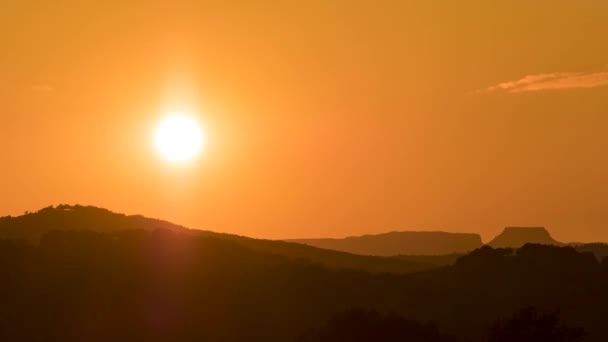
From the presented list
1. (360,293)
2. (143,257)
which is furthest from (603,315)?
(143,257)

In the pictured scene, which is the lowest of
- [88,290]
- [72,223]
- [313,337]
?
[313,337]

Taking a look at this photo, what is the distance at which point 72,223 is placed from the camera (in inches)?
6949

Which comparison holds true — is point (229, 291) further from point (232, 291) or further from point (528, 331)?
point (528, 331)

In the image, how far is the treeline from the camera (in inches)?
4264

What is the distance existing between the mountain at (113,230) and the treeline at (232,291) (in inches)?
1121

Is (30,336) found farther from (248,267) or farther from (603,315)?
(603,315)

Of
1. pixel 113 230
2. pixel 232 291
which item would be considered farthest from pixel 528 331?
pixel 113 230

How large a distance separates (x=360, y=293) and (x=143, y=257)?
23.0 m

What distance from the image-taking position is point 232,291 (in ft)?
398

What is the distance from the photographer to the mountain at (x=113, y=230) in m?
169

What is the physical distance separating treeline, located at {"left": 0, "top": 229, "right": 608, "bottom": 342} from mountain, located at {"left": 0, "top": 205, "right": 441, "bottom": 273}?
93.4 ft

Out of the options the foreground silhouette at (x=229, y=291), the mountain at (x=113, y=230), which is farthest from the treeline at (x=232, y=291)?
the mountain at (x=113, y=230)

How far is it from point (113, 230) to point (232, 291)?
57580mm

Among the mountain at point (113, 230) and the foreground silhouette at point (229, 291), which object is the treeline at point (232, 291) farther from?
the mountain at point (113, 230)
